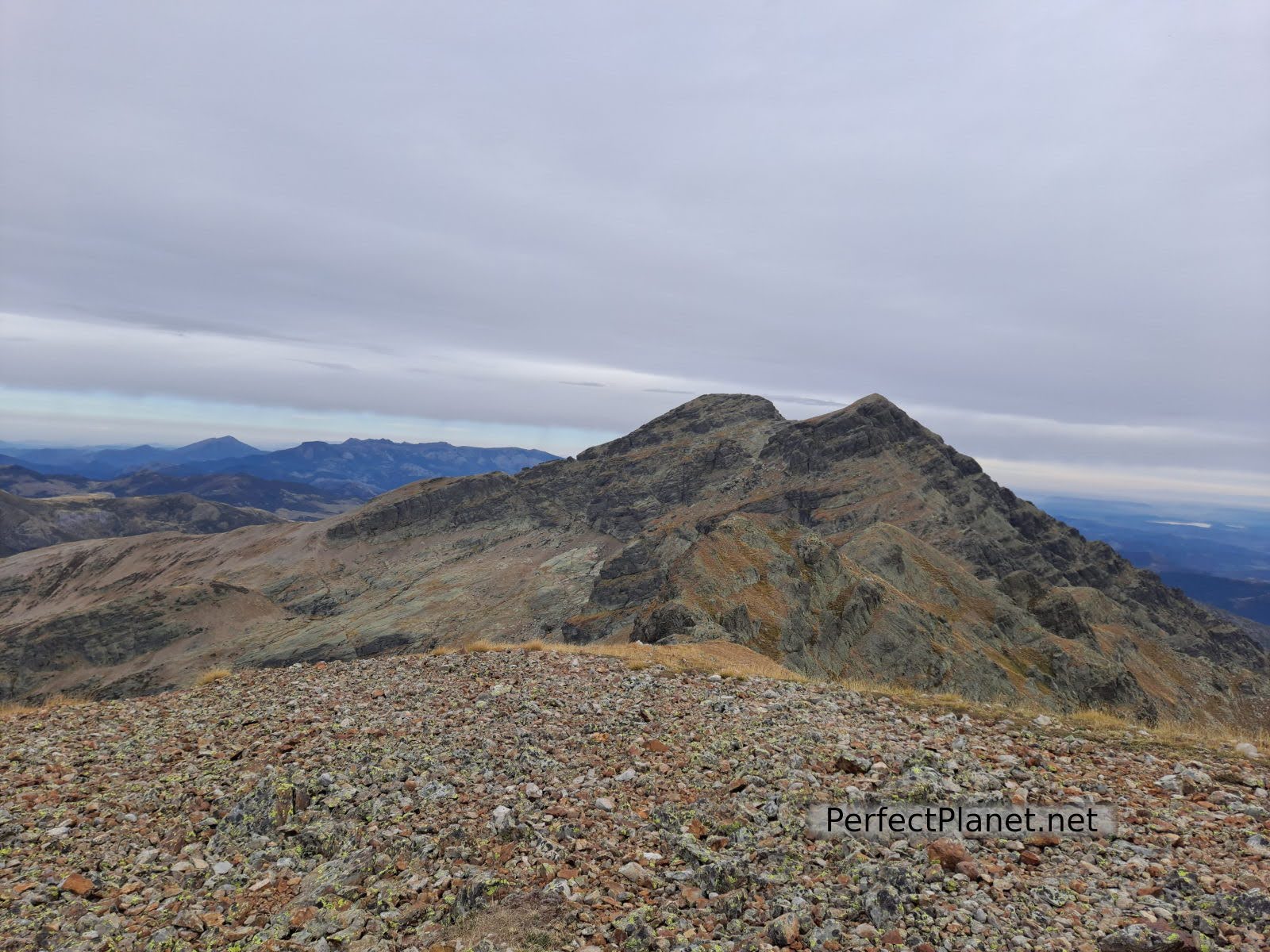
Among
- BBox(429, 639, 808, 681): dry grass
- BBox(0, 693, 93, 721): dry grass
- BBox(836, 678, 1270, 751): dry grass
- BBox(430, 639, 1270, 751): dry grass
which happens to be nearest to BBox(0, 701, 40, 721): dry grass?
BBox(0, 693, 93, 721): dry grass

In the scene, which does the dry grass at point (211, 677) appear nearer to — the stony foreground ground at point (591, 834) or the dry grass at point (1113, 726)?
the stony foreground ground at point (591, 834)

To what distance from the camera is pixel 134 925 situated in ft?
26.6

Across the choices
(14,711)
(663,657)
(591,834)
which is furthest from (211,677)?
(591,834)

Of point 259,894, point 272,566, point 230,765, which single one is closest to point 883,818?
point 259,894

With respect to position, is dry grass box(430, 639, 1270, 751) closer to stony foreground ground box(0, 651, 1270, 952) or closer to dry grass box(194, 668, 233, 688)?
stony foreground ground box(0, 651, 1270, 952)

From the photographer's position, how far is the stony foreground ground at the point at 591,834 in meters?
7.50

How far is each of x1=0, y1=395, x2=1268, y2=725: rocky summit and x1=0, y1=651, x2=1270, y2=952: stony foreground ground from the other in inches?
1060

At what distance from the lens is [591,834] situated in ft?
31.2

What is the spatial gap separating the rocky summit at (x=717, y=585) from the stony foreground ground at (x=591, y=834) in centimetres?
2694

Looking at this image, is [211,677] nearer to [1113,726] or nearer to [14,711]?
[14,711]

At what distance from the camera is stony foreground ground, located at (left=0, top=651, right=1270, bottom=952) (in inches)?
295

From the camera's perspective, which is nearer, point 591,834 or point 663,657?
point 591,834

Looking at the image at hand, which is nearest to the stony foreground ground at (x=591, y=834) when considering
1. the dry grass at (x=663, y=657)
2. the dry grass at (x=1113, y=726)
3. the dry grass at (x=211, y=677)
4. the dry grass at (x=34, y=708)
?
the dry grass at (x=1113, y=726)

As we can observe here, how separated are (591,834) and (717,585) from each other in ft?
171
